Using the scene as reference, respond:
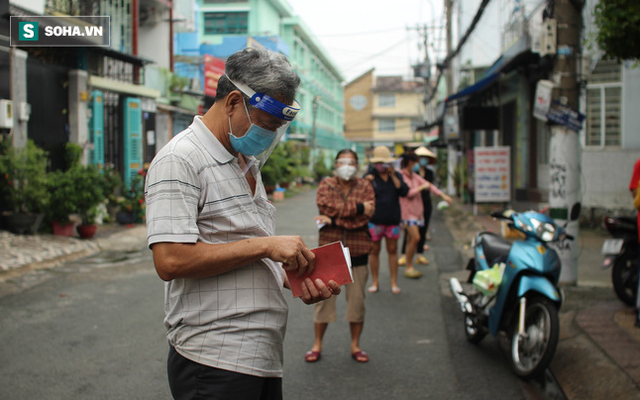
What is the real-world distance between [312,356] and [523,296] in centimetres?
173

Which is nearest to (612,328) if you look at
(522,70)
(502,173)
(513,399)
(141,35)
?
(513,399)

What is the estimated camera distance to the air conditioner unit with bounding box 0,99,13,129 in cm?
986

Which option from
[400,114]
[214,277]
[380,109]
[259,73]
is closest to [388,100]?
[380,109]

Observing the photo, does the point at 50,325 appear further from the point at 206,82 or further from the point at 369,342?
the point at 206,82

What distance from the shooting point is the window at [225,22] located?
3459 cm

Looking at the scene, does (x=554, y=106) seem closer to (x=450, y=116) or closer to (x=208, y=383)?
(x=208, y=383)

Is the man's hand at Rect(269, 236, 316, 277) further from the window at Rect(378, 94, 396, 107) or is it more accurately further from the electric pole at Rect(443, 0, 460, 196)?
the window at Rect(378, 94, 396, 107)

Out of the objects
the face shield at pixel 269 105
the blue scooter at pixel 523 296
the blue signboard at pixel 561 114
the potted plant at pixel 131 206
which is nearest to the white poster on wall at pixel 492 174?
the blue signboard at pixel 561 114

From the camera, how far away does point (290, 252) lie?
180 centimetres

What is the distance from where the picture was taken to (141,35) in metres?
18.5

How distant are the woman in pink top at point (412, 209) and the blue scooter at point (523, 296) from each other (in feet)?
9.48

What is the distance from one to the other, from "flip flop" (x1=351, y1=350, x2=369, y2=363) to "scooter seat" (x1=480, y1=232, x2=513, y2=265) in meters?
1.40

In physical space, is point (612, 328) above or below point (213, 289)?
below

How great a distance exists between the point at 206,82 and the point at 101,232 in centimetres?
1111
